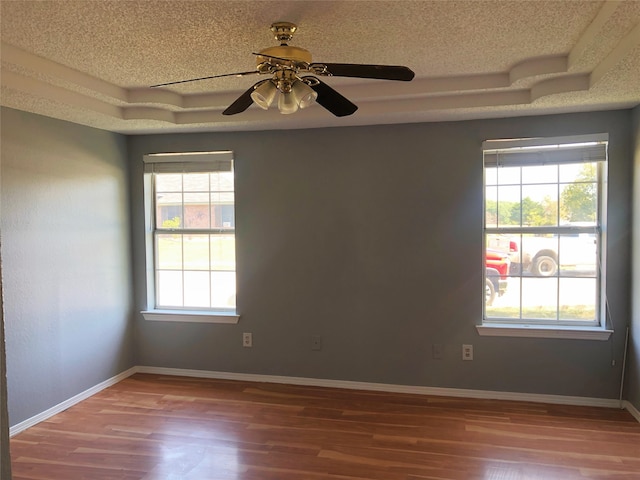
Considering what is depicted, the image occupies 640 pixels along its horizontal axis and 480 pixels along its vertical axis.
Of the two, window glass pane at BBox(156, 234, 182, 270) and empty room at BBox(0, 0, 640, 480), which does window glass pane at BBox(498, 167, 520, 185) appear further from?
window glass pane at BBox(156, 234, 182, 270)

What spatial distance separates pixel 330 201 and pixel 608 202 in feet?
7.04

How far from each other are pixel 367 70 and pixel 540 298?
2678 mm

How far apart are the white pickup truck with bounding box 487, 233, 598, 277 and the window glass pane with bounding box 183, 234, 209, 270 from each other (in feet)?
8.30

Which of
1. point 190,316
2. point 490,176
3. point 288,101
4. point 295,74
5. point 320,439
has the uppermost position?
point 295,74

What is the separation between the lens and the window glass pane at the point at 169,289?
4.58 meters

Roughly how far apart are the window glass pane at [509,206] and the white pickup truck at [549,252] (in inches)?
4.8

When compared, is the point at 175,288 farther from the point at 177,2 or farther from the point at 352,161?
the point at 177,2

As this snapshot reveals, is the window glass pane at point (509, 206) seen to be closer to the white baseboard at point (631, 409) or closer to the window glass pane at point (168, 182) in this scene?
the white baseboard at point (631, 409)

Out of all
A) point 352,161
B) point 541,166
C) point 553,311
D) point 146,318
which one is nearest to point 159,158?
point 146,318

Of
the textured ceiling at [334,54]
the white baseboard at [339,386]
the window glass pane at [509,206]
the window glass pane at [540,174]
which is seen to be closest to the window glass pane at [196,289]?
the white baseboard at [339,386]

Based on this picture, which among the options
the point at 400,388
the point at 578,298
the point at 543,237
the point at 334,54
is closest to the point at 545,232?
the point at 543,237

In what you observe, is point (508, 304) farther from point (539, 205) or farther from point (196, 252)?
point (196, 252)

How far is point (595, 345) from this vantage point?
365 cm

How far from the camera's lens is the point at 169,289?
461 cm
